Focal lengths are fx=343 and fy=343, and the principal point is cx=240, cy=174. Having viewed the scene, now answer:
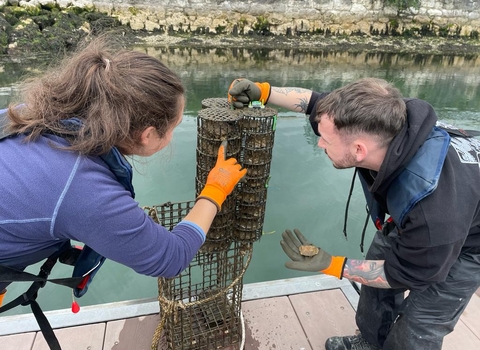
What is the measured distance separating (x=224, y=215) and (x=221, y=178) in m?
0.30

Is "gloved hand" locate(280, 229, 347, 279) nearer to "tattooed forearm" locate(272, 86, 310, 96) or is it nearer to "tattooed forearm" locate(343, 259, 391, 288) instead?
"tattooed forearm" locate(343, 259, 391, 288)

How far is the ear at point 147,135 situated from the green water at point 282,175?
321 mm

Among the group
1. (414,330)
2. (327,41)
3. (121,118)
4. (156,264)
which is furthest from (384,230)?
(327,41)

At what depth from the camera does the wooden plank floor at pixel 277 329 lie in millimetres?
1925

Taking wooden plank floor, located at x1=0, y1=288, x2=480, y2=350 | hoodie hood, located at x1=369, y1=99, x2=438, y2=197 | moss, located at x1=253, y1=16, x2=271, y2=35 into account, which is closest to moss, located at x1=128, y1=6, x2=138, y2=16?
moss, located at x1=253, y1=16, x2=271, y2=35

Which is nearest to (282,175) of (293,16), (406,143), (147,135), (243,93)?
(243,93)

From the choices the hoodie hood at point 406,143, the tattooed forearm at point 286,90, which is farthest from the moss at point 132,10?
the hoodie hood at point 406,143

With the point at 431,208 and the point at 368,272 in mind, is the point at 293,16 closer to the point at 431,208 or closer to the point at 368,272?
the point at 368,272

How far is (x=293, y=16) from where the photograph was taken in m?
16.4

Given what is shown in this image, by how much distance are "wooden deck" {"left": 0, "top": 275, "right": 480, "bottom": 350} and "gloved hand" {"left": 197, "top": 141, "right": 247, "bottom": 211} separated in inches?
40.2

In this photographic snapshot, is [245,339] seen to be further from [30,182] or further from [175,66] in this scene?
[175,66]

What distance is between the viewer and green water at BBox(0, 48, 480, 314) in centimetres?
294

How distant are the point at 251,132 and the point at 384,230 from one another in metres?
0.88

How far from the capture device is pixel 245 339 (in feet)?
6.68
